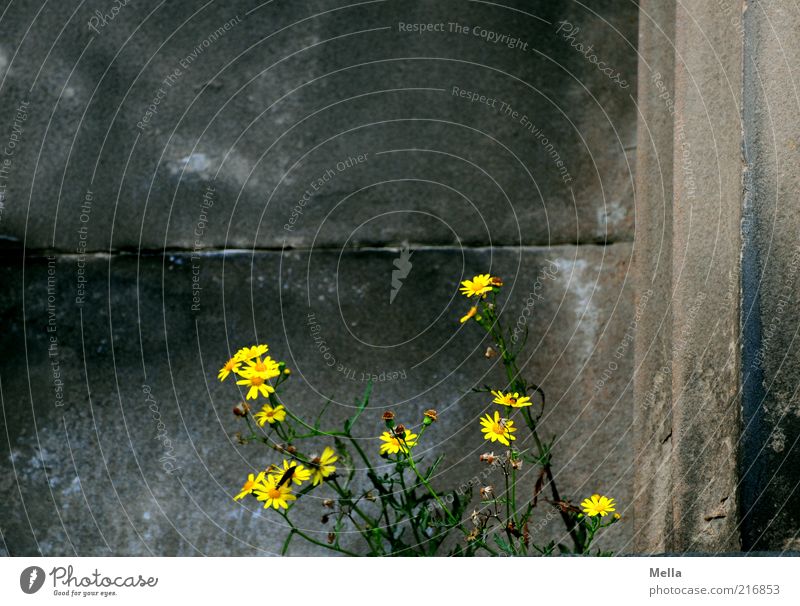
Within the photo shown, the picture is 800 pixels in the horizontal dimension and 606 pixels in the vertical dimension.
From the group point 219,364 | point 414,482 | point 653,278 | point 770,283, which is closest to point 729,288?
point 770,283

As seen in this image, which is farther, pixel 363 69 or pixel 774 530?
pixel 363 69

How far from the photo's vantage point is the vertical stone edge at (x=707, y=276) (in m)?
1.28

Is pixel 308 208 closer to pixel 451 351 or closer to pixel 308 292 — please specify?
pixel 308 292

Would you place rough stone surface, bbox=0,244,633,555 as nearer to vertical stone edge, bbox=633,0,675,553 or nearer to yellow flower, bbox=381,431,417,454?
vertical stone edge, bbox=633,0,675,553

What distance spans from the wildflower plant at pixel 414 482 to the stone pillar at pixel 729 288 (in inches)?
7.1

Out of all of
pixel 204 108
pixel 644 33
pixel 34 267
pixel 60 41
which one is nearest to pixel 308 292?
pixel 204 108

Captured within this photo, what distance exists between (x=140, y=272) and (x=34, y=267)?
229 millimetres

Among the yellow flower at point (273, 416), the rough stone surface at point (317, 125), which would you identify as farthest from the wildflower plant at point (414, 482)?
the rough stone surface at point (317, 125)

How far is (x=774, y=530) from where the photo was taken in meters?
1.25

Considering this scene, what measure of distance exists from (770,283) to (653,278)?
0.36 m

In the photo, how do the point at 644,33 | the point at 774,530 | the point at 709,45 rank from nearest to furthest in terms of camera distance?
the point at 774,530
the point at 709,45
the point at 644,33

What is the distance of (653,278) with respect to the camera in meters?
1.61

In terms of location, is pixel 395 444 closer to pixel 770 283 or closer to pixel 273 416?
pixel 273 416

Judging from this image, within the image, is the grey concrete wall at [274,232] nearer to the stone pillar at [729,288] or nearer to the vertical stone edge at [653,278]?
the vertical stone edge at [653,278]
